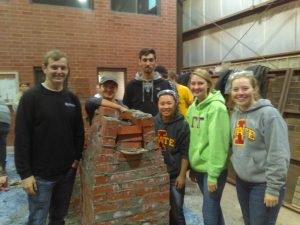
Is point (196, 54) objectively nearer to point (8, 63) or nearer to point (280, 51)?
point (280, 51)

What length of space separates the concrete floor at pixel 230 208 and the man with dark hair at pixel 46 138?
200 centimetres

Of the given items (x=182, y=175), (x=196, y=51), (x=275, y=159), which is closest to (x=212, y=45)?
(x=196, y=51)

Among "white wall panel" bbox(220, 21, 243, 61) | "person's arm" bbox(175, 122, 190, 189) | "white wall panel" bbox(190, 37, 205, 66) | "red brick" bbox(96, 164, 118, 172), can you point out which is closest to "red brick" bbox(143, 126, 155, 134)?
"person's arm" bbox(175, 122, 190, 189)

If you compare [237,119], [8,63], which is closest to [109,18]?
[8,63]

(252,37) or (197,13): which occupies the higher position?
(197,13)

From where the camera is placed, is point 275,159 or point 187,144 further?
point 187,144

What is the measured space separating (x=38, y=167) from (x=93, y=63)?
5.18 metres

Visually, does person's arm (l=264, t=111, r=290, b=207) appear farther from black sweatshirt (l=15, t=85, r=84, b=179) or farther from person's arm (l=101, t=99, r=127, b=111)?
black sweatshirt (l=15, t=85, r=84, b=179)

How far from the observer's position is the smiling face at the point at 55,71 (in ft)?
7.11

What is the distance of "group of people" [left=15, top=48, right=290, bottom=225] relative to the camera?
1.93 metres

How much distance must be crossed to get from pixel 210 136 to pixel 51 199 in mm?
1390

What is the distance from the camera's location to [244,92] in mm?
2014

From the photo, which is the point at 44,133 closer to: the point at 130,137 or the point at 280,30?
the point at 130,137

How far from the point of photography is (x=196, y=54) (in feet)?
27.9
